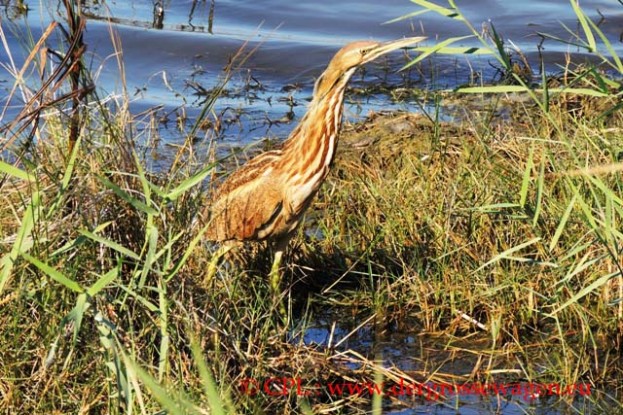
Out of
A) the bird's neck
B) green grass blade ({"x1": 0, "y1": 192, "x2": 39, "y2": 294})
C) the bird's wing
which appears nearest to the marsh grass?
green grass blade ({"x1": 0, "y1": 192, "x2": 39, "y2": 294})

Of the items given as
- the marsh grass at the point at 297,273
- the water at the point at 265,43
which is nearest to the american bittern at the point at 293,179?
the marsh grass at the point at 297,273

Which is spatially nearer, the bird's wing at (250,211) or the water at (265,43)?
the bird's wing at (250,211)

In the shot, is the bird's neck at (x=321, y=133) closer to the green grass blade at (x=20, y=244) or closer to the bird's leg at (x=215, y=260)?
the bird's leg at (x=215, y=260)

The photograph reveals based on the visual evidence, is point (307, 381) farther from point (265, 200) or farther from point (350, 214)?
point (350, 214)

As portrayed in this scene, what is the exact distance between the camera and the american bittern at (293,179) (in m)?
4.85

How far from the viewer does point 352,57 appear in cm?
481

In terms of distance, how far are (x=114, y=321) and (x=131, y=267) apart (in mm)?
407

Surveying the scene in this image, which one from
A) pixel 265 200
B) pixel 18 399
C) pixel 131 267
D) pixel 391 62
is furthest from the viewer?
pixel 391 62

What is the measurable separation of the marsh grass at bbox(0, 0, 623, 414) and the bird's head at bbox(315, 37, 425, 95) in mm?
592

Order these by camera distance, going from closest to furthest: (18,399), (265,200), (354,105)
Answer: (18,399), (265,200), (354,105)

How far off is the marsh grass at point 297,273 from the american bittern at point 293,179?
179mm

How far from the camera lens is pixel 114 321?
144 inches

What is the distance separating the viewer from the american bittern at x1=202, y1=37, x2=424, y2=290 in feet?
15.9

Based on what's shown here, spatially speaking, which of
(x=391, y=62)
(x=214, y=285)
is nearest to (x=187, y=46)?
(x=391, y=62)
